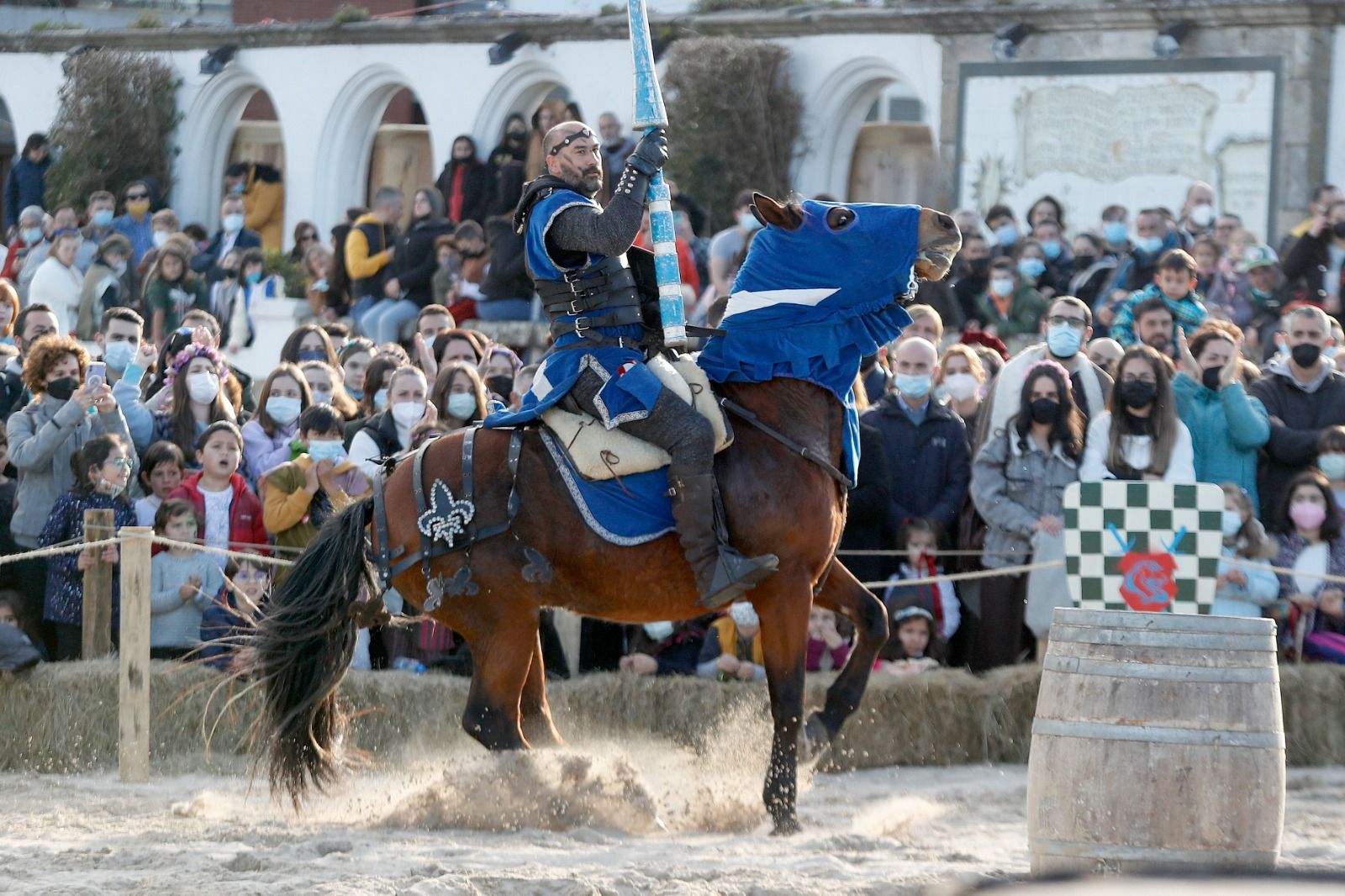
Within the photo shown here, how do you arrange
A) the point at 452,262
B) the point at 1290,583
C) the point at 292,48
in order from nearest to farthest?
the point at 1290,583 < the point at 452,262 < the point at 292,48

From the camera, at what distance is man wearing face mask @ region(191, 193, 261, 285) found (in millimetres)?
19188

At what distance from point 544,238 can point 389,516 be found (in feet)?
3.96

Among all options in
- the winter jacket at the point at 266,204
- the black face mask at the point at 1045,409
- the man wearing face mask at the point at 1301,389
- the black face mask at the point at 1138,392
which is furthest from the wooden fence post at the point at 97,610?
the winter jacket at the point at 266,204

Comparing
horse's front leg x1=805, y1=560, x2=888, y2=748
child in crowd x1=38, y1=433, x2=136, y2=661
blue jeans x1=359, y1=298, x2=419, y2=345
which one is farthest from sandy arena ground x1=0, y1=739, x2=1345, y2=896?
blue jeans x1=359, y1=298, x2=419, y2=345

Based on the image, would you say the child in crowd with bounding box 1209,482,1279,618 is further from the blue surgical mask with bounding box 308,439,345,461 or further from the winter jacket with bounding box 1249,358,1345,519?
the blue surgical mask with bounding box 308,439,345,461

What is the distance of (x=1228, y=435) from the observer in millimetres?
9906

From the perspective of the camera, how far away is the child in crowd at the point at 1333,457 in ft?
32.1

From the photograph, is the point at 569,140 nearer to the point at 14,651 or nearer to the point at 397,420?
the point at 397,420

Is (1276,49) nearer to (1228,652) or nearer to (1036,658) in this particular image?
(1036,658)

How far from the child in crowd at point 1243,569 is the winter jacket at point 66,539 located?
16.6ft

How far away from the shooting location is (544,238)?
744cm

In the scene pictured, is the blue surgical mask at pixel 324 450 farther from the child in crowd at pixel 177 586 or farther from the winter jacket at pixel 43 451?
the winter jacket at pixel 43 451

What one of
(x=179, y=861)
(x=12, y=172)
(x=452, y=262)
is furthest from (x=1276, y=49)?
(x=12, y=172)

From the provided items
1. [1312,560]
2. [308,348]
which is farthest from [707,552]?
[308,348]
